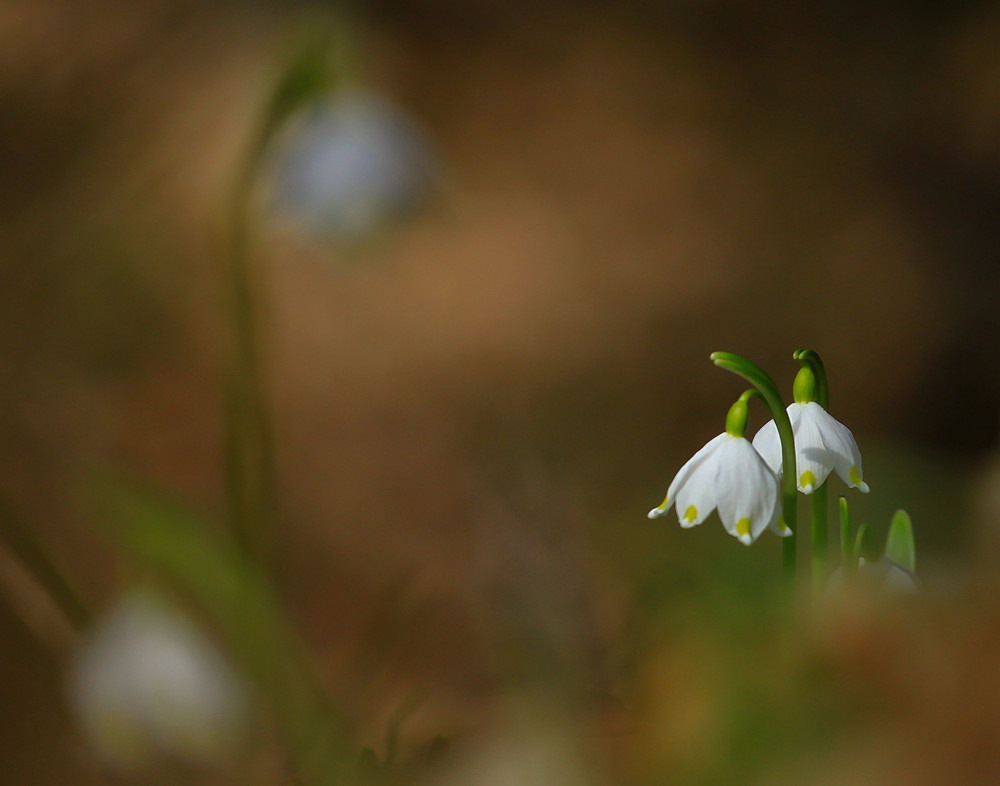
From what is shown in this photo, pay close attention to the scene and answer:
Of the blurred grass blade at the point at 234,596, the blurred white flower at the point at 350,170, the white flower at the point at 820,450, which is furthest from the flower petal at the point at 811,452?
the blurred white flower at the point at 350,170

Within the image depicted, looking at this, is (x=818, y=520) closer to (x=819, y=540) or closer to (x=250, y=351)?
(x=819, y=540)

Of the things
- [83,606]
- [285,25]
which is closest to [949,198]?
[285,25]

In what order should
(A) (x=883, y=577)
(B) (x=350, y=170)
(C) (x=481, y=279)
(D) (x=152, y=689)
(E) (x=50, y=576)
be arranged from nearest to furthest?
1. (A) (x=883, y=577)
2. (E) (x=50, y=576)
3. (D) (x=152, y=689)
4. (B) (x=350, y=170)
5. (C) (x=481, y=279)

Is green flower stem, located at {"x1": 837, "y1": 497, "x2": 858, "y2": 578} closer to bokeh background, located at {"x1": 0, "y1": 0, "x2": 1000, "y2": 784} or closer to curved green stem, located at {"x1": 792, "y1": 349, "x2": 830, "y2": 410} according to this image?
curved green stem, located at {"x1": 792, "y1": 349, "x2": 830, "y2": 410}

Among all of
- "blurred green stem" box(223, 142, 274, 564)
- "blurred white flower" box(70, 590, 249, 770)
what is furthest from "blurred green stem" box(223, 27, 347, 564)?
"blurred white flower" box(70, 590, 249, 770)

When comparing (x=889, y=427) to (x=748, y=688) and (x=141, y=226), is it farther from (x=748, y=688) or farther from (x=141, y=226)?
(x=748, y=688)

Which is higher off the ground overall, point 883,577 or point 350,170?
point 350,170

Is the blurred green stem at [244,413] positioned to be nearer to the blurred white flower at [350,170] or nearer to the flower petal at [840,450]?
the blurred white flower at [350,170]

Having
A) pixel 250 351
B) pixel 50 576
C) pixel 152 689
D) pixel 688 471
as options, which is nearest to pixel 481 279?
pixel 250 351
